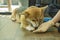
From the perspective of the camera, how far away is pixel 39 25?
209 cm

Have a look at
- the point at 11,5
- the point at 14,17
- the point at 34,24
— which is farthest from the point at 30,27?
the point at 11,5

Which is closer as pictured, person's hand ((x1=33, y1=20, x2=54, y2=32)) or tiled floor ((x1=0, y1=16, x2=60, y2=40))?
tiled floor ((x1=0, y1=16, x2=60, y2=40))

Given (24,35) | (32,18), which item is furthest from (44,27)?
(24,35)

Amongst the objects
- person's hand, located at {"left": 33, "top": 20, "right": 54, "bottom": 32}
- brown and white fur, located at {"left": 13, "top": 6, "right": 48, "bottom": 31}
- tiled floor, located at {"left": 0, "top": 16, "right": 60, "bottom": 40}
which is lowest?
tiled floor, located at {"left": 0, "top": 16, "right": 60, "bottom": 40}

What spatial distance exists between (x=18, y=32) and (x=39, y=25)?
0.34 metres

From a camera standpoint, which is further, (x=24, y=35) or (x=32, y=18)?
(x=32, y=18)

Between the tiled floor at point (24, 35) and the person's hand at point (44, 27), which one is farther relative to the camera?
the person's hand at point (44, 27)

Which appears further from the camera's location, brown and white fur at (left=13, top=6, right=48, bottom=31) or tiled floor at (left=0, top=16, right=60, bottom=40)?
brown and white fur at (left=13, top=6, right=48, bottom=31)

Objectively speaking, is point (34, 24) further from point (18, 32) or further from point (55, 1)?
point (55, 1)

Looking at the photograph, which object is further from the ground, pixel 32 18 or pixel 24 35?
pixel 32 18

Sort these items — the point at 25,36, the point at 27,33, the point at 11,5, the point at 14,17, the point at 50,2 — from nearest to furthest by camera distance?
the point at 25,36 < the point at 27,33 < the point at 14,17 < the point at 50,2 < the point at 11,5

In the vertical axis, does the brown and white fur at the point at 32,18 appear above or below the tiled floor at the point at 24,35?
above

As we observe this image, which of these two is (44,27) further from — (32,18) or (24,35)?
(24,35)

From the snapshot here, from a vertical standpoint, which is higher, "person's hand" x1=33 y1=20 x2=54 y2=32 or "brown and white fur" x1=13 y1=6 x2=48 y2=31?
"brown and white fur" x1=13 y1=6 x2=48 y2=31
